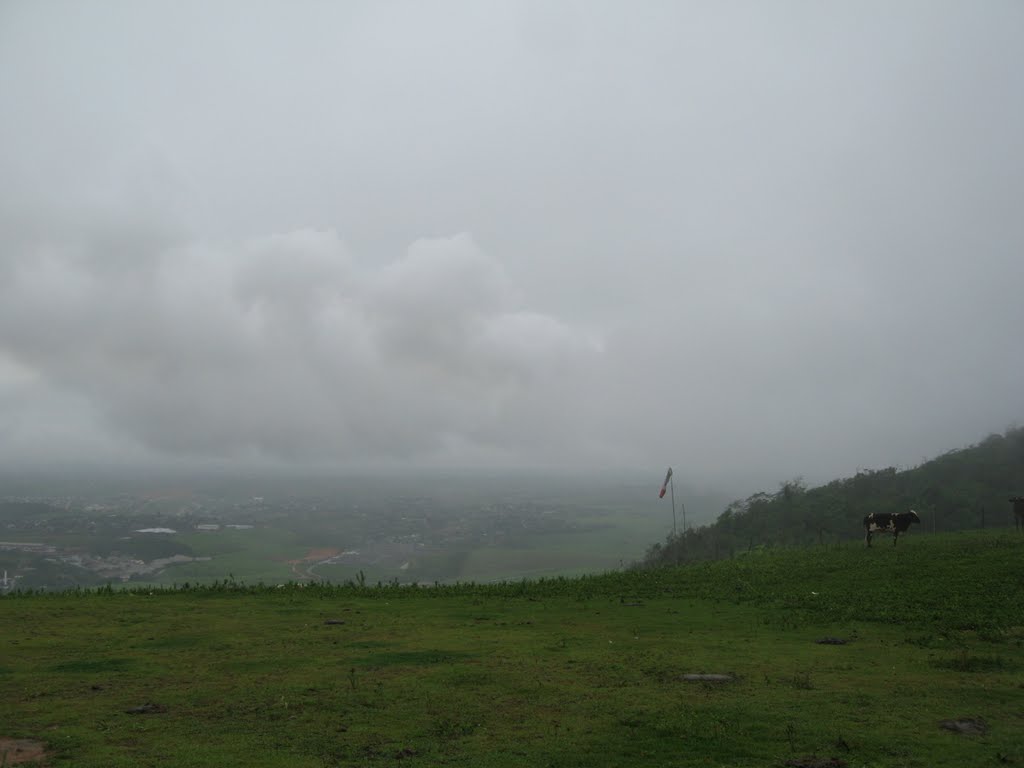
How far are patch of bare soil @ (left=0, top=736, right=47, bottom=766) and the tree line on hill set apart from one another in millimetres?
38799

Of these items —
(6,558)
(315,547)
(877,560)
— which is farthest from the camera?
(315,547)

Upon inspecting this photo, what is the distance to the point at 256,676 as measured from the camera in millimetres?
12094

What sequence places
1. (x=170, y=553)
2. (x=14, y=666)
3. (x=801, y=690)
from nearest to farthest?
1. (x=801, y=690)
2. (x=14, y=666)
3. (x=170, y=553)

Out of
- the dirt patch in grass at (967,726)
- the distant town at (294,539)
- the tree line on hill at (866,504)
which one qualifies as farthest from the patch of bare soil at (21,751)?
the tree line on hill at (866,504)

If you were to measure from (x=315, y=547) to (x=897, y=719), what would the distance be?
70492 millimetres

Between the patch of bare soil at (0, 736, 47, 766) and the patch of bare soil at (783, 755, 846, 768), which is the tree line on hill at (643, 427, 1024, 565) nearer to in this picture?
the patch of bare soil at (783, 755, 846, 768)

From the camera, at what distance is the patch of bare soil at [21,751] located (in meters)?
8.12

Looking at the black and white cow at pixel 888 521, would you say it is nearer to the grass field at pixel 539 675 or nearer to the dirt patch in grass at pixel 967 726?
the grass field at pixel 539 675

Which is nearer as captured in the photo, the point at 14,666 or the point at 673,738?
the point at 673,738

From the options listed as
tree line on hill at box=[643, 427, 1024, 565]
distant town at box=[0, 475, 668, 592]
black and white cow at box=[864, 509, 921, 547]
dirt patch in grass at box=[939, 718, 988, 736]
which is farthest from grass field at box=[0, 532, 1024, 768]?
tree line on hill at box=[643, 427, 1024, 565]

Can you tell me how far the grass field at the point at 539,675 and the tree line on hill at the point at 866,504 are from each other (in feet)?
84.6

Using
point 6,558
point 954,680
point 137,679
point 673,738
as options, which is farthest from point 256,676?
point 6,558

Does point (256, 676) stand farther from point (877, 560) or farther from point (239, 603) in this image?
point (877, 560)

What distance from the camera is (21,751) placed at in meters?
8.48
